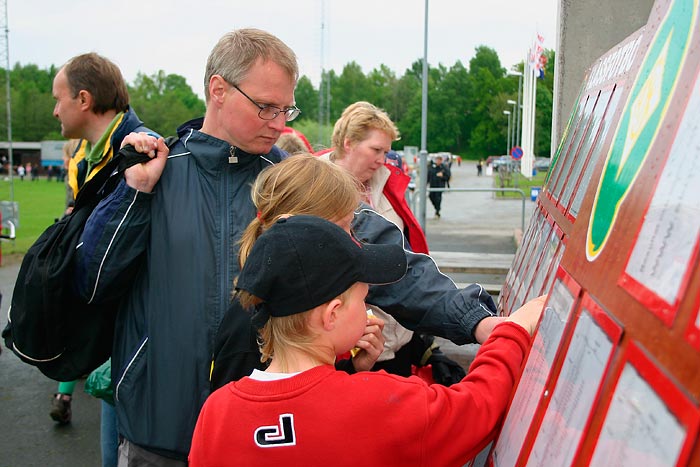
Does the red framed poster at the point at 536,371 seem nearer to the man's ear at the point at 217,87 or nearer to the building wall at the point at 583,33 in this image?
the man's ear at the point at 217,87

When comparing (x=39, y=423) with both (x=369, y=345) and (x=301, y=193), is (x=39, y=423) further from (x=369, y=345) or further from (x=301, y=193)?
(x=301, y=193)

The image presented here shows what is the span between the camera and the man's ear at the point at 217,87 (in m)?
2.33

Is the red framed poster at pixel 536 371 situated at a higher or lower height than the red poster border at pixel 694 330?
lower

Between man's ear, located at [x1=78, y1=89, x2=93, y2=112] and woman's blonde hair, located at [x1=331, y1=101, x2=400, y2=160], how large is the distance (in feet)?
4.33

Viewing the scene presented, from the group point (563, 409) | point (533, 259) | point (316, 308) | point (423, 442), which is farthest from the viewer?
point (533, 259)

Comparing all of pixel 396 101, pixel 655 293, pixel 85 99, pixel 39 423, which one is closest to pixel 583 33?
pixel 85 99

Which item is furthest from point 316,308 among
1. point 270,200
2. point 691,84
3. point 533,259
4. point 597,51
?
point 597,51

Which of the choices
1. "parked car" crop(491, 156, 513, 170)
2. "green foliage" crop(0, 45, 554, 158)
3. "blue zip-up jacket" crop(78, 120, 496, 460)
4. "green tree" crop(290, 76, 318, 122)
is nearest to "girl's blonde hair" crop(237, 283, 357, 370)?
"blue zip-up jacket" crop(78, 120, 496, 460)

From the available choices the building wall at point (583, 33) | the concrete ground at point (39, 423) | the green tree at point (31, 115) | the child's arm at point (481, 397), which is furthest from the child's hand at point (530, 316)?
the green tree at point (31, 115)

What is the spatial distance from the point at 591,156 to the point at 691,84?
3.61 ft

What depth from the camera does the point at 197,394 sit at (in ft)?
7.32

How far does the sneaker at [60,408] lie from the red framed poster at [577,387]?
4918 mm

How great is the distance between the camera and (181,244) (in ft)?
7.36

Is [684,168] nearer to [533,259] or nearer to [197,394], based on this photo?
[197,394]
